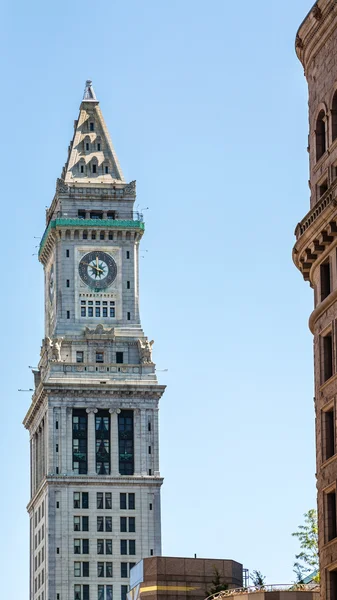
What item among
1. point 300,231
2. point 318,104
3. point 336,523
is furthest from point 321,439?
point 318,104

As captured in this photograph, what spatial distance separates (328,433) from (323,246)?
7.03 metres

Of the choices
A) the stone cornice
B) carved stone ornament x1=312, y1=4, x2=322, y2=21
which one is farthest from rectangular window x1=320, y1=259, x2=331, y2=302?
carved stone ornament x1=312, y1=4, x2=322, y2=21

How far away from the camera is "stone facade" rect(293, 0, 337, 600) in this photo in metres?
73.3

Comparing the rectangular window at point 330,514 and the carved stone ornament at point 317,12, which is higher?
the carved stone ornament at point 317,12

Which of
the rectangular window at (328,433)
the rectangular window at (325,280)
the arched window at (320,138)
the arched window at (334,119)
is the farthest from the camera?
the arched window at (320,138)

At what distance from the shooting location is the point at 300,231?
7588 cm

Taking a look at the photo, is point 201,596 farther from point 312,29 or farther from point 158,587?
point 312,29

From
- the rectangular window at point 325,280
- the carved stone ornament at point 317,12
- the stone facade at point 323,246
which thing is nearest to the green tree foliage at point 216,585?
the stone facade at point 323,246

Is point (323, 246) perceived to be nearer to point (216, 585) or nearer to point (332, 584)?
point (332, 584)

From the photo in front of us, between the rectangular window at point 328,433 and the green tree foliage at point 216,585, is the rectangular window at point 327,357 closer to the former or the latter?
the rectangular window at point 328,433

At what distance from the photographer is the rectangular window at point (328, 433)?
242ft

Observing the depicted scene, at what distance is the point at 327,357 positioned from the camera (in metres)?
75.0

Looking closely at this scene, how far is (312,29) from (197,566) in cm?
6066

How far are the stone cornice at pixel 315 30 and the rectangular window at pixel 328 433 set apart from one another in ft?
47.7
